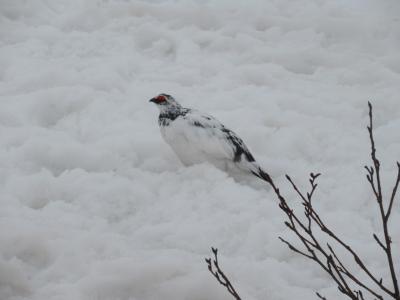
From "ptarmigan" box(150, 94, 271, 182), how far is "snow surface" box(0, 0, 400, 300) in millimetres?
111

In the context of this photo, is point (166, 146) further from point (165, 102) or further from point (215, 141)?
point (215, 141)

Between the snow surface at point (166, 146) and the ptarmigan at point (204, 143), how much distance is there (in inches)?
4.4

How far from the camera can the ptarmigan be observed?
3.45 m

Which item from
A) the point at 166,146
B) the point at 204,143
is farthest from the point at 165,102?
the point at 204,143

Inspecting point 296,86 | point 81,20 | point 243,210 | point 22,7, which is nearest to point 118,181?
point 243,210

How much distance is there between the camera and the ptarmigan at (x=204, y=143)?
3449 mm

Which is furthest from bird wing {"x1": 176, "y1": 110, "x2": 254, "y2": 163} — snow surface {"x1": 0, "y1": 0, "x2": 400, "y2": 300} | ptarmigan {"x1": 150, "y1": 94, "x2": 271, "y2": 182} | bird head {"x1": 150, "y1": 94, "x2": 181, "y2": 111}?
bird head {"x1": 150, "y1": 94, "x2": 181, "y2": 111}

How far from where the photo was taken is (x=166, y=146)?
12.7ft

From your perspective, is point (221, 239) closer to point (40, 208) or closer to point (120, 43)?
point (40, 208)

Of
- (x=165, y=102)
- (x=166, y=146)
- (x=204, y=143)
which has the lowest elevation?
(x=204, y=143)

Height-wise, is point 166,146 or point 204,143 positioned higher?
point 166,146

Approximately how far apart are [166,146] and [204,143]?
52cm

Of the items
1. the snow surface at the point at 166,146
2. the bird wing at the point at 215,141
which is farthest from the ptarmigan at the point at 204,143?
the snow surface at the point at 166,146

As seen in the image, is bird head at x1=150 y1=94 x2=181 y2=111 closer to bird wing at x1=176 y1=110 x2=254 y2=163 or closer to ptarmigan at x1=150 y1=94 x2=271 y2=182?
ptarmigan at x1=150 y1=94 x2=271 y2=182
